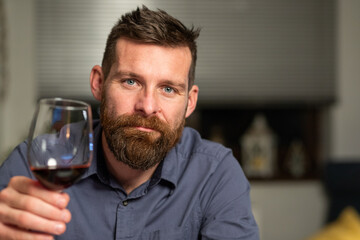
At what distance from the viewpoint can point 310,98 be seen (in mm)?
3268

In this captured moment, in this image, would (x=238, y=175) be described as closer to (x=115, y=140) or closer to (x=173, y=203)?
(x=173, y=203)

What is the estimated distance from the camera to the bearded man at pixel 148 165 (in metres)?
1.11

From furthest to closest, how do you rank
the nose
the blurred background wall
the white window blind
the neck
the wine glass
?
the white window blind
the blurred background wall
the neck
the nose
the wine glass

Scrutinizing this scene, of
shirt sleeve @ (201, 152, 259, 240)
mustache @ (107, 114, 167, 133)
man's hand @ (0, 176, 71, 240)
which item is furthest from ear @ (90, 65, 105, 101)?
man's hand @ (0, 176, 71, 240)

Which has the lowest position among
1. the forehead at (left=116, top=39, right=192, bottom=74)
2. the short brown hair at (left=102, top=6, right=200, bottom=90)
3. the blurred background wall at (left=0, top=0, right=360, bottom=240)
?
the blurred background wall at (left=0, top=0, right=360, bottom=240)

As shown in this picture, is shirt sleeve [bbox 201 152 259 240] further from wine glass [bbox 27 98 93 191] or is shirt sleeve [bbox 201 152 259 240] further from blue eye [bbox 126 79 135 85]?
wine glass [bbox 27 98 93 191]

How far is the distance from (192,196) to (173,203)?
0.18 ft

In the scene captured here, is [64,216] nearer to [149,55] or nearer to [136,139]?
[136,139]

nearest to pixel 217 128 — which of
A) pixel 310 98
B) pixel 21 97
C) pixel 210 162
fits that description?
pixel 310 98

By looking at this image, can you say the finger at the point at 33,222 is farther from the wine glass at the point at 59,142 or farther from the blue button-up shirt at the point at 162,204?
the blue button-up shirt at the point at 162,204

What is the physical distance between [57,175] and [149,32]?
A: 53 centimetres

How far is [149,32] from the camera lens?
1126mm

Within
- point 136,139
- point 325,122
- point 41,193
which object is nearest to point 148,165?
point 136,139

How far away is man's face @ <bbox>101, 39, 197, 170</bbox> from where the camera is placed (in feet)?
3.58
